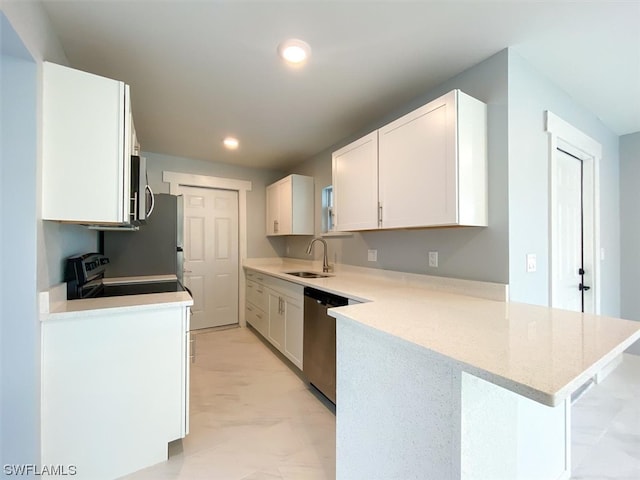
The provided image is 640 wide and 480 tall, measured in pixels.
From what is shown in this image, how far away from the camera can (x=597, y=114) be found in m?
2.48

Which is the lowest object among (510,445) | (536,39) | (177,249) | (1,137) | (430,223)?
(510,445)

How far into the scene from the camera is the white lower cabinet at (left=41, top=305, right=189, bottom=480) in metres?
1.34

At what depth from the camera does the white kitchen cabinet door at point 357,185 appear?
7.01ft

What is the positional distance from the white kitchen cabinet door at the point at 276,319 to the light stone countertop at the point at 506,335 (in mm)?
1348

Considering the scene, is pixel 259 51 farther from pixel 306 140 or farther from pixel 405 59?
pixel 306 140

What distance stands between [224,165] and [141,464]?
3.46m

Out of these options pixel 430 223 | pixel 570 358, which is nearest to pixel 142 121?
pixel 430 223

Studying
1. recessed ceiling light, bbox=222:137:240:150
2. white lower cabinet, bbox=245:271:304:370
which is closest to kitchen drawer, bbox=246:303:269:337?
white lower cabinet, bbox=245:271:304:370

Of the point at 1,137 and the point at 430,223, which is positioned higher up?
the point at 1,137

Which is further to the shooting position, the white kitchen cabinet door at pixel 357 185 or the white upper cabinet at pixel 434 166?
the white kitchen cabinet door at pixel 357 185

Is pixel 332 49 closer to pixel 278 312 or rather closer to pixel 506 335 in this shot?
pixel 506 335

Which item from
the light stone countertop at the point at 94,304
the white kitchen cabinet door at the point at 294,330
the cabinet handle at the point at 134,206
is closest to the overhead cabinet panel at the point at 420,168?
the white kitchen cabinet door at the point at 294,330

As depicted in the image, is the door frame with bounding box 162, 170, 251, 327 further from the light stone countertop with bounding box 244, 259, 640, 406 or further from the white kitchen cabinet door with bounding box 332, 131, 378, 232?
the light stone countertop with bounding box 244, 259, 640, 406

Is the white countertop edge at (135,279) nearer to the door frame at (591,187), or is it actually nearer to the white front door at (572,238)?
the white front door at (572,238)
